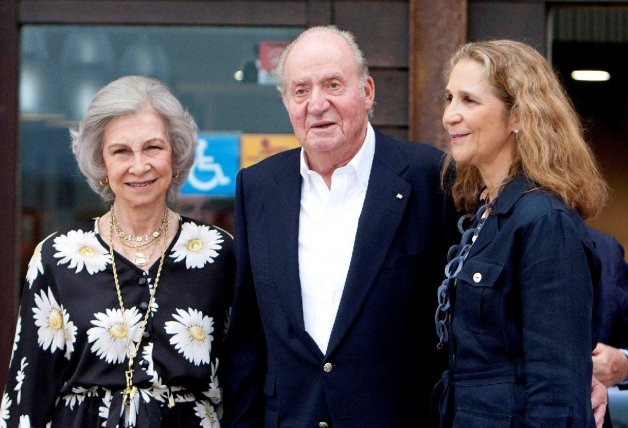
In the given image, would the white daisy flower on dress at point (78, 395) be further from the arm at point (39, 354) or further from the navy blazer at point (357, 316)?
the navy blazer at point (357, 316)

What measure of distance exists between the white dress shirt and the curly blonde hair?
60cm

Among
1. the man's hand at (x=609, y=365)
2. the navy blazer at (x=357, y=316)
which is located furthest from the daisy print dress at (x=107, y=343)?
the man's hand at (x=609, y=365)

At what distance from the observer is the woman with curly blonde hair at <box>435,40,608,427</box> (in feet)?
8.20

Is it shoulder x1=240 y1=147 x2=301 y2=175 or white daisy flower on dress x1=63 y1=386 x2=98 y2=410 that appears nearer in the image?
white daisy flower on dress x1=63 y1=386 x2=98 y2=410

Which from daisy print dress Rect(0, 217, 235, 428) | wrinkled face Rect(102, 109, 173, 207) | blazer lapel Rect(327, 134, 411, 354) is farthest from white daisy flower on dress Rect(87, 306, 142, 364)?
blazer lapel Rect(327, 134, 411, 354)

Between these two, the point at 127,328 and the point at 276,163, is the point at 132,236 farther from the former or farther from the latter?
the point at 276,163

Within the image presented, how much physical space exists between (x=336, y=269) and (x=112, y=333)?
676 mm

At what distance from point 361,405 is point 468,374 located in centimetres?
48

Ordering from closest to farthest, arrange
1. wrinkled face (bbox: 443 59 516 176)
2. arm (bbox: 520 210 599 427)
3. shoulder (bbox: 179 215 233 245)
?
arm (bbox: 520 210 599 427), wrinkled face (bbox: 443 59 516 176), shoulder (bbox: 179 215 233 245)

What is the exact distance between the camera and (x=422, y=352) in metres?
3.12

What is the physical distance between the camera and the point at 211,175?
4617mm

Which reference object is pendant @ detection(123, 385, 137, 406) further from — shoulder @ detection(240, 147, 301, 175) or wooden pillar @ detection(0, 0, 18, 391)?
wooden pillar @ detection(0, 0, 18, 391)

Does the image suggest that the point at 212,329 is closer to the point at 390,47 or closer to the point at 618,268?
the point at 618,268

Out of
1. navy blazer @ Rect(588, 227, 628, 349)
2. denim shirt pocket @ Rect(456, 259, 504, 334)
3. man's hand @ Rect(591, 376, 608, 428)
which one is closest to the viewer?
denim shirt pocket @ Rect(456, 259, 504, 334)
